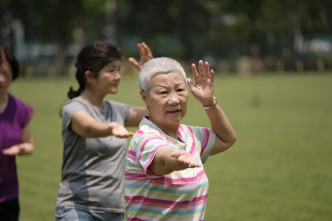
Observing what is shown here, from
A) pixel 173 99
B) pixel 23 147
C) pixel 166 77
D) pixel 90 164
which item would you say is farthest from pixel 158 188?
pixel 23 147

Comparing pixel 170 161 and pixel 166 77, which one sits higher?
pixel 166 77

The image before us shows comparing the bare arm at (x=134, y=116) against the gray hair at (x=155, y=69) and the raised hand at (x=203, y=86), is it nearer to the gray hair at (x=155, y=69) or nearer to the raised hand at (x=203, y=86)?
the raised hand at (x=203, y=86)

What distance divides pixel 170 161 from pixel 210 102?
0.84 meters

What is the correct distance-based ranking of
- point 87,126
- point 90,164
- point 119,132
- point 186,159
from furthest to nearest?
point 90,164, point 87,126, point 119,132, point 186,159

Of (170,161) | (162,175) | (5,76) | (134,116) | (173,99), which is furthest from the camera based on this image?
(5,76)

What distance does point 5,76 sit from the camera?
518 cm

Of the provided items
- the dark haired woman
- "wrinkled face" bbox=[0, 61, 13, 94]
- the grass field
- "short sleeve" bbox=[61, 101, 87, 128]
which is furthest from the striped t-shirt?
the grass field

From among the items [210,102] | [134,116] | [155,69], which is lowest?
[134,116]

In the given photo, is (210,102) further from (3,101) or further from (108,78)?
(3,101)

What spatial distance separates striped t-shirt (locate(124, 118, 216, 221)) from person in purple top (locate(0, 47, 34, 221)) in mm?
2068

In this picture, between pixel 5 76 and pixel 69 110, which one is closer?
→ pixel 69 110

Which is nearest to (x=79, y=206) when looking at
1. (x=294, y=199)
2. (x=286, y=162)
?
(x=294, y=199)

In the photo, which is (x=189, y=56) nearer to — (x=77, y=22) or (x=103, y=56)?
(x=77, y=22)

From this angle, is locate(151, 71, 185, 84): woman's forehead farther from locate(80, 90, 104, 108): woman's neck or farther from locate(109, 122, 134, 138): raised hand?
locate(80, 90, 104, 108): woman's neck
